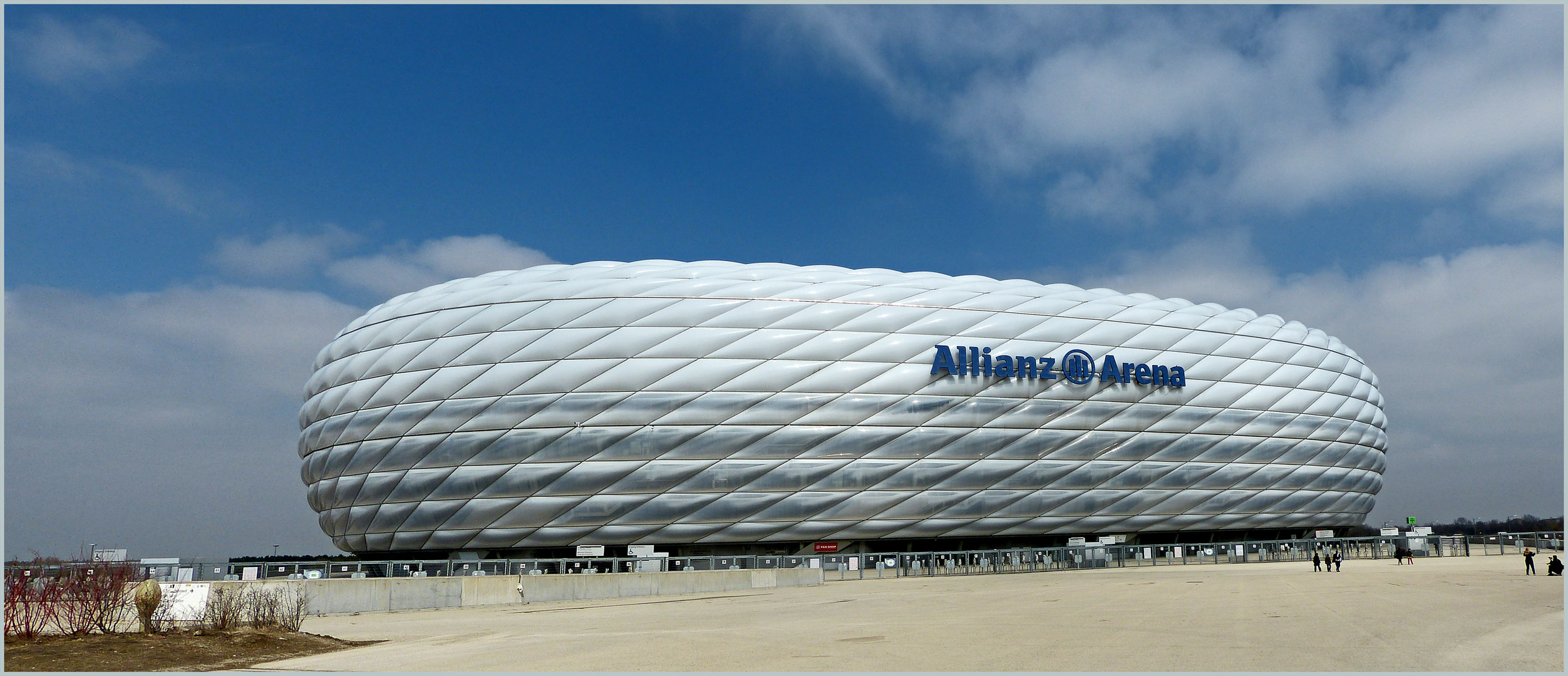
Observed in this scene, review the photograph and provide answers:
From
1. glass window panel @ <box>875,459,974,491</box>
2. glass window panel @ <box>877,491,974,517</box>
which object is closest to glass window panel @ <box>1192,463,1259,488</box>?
glass window panel @ <box>877,491,974,517</box>

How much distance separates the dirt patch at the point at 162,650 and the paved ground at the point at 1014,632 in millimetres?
762

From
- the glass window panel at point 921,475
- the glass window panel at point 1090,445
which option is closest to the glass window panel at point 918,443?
the glass window panel at point 921,475

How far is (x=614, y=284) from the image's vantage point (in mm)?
44656

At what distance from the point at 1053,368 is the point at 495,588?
97.4 ft

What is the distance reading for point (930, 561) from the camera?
134ft

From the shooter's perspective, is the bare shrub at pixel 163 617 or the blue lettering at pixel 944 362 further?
the blue lettering at pixel 944 362

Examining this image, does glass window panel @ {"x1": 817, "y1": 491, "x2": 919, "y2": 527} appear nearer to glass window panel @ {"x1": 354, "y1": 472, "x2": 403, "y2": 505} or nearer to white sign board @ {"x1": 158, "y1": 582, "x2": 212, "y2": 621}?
glass window panel @ {"x1": 354, "y1": 472, "x2": 403, "y2": 505}

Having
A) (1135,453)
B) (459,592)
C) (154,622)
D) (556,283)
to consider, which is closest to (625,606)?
(459,592)

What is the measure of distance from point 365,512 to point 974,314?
28.9 m

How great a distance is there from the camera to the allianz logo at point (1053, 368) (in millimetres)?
45625

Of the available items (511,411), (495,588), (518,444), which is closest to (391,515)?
(518,444)

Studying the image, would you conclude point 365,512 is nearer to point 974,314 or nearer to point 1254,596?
point 974,314

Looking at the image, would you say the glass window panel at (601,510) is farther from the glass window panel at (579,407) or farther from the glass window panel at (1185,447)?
the glass window panel at (1185,447)

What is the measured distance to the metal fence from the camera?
28.3 meters
